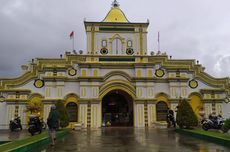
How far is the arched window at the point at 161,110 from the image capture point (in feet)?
95.8

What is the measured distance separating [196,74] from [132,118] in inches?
337

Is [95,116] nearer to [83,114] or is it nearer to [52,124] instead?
[83,114]

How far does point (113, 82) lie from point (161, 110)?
587 centimetres

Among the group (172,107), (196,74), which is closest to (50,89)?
(172,107)

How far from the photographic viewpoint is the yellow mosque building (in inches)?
1121

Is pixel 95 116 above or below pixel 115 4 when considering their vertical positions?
below

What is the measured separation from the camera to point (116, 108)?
33.8m

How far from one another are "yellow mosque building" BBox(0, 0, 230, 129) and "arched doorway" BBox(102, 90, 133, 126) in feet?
2.86

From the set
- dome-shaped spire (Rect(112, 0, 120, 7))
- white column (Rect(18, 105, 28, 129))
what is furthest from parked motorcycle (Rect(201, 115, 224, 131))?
dome-shaped spire (Rect(112, 0, 120, 7))

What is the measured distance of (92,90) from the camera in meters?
28.7

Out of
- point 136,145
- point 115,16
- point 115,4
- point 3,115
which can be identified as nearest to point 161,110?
point 115,16

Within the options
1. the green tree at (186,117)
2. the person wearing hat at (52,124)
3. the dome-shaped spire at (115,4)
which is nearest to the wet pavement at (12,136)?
the person wearing hat at (52,124)

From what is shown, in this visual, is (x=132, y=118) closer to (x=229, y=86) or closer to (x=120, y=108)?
(x=120, y=108)

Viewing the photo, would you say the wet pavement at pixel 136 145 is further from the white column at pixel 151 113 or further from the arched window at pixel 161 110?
the arched window at pixel 161 110
